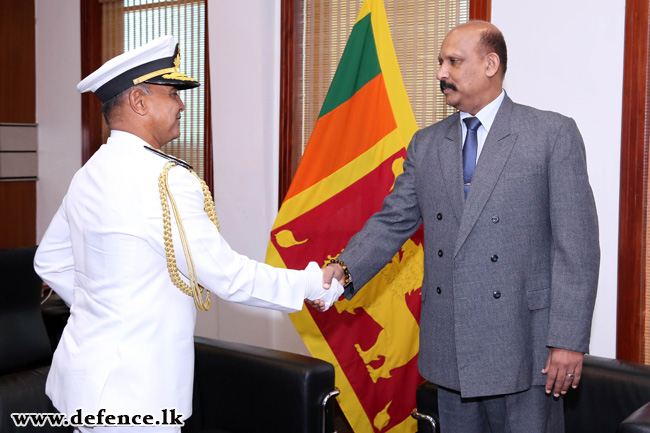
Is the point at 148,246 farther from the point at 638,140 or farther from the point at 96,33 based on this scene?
the point at 96,33

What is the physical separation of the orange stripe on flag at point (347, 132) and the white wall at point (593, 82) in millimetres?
699

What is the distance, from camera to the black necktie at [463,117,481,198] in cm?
200

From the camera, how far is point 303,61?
13.0ft

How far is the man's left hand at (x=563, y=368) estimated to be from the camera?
182cm

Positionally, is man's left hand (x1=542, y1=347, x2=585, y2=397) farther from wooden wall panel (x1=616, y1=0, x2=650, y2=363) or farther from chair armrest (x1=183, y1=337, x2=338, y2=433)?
wooden wall panel (x1=616, y1=0, x2=650, y2=363)

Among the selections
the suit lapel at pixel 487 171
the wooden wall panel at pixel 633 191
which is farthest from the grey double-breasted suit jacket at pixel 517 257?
the wooden wall panel at pixel 633 191

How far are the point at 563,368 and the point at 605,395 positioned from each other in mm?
629

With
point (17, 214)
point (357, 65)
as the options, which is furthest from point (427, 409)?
point (17, 214)

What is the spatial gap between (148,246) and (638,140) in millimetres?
2160

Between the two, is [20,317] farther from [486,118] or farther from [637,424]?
[637,424]

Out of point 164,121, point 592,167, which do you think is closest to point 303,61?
point 592,167

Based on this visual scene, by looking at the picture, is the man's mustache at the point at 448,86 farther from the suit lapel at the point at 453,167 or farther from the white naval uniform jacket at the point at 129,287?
the white naval uniform jacket at the point at 129,287

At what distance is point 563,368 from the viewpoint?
182cm

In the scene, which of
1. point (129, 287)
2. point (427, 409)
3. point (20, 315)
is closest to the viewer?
point (129, 287)
